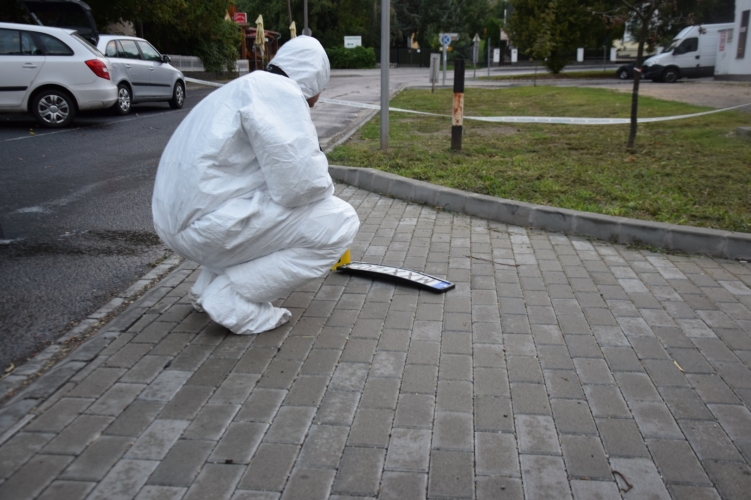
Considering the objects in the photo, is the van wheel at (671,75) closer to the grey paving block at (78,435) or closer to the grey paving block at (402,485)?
the grey paving block at (402,485)

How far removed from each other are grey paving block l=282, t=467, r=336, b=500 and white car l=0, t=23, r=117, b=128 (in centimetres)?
1151

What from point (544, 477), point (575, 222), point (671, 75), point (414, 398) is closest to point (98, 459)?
point (414, 398)

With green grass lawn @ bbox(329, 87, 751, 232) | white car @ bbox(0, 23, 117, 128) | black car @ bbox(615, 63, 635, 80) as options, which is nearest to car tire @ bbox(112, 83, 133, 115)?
white car @ bbox(0, 23, 117, 128)

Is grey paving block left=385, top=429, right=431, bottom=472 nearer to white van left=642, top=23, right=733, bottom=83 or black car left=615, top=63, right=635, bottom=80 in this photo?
white van left=642, top=23, right=733, bottom=83

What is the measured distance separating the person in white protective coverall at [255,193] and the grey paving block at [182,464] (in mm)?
1084

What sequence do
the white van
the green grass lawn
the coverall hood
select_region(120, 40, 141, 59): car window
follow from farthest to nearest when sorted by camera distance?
the white van, select_region(120, 40, 141, 59): car window, the green grass lawn, the coverall hood

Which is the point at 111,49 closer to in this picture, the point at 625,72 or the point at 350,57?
the point at 625,72

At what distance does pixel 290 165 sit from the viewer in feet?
12.0

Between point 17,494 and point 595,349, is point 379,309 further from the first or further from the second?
point 17,494

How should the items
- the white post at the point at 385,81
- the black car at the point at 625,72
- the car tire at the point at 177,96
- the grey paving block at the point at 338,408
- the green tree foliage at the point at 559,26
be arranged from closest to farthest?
the grey paving block at the point at 338,408
the white post at the point at 385,81
the car tire at the point at 177,96
the black car at the point at 625,72
the green tree foliage at the point at 559,26

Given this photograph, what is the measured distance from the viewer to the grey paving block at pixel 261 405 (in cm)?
313

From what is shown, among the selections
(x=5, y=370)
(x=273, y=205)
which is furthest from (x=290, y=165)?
(x=5, y=370)

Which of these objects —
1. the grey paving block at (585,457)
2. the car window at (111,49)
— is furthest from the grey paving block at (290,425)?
the car window at (111,49)

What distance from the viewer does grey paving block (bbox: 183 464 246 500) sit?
8.48 feet
